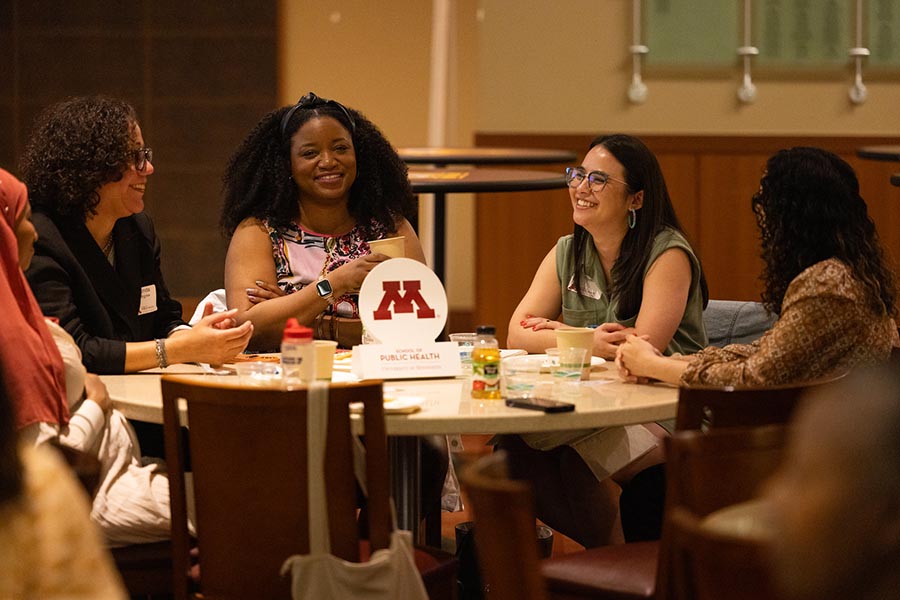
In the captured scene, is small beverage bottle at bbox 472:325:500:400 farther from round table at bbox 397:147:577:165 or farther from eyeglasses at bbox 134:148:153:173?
round table at bbox 397:147:577:165

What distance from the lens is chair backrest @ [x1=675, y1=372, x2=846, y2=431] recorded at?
7.70 ft

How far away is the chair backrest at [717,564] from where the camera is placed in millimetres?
1591

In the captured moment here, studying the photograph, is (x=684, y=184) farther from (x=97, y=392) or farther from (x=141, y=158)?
(x=97, y=392)

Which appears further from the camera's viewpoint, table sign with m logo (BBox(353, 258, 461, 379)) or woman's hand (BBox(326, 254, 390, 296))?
woman's hand (BBox(326, 254, 390, 296))

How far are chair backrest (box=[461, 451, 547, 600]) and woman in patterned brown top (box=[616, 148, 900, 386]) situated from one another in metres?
0.98

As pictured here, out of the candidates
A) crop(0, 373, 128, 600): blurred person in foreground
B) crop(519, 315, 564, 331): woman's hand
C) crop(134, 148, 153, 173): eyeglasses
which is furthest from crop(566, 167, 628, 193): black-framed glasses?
crop(0, 373, 128, 600): blurred person in foreground

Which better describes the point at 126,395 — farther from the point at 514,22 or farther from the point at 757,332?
the point at 514,22

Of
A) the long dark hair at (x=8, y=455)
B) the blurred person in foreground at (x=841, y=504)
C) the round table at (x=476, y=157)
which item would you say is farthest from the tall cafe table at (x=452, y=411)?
the round table at (x=476, y=157)

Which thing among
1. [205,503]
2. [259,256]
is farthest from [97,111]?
[205,503]

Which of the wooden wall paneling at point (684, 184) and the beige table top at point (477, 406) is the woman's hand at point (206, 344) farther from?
the wooden wall paneling at point (684, 184)

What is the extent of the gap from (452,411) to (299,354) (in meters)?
0.33

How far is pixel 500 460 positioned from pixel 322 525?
49 cm

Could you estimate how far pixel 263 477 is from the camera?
2281 mm

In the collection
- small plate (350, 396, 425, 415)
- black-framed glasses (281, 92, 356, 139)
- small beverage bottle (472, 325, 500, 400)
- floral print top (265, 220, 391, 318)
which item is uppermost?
black-framed glasses (281, 92, 356, 139)
